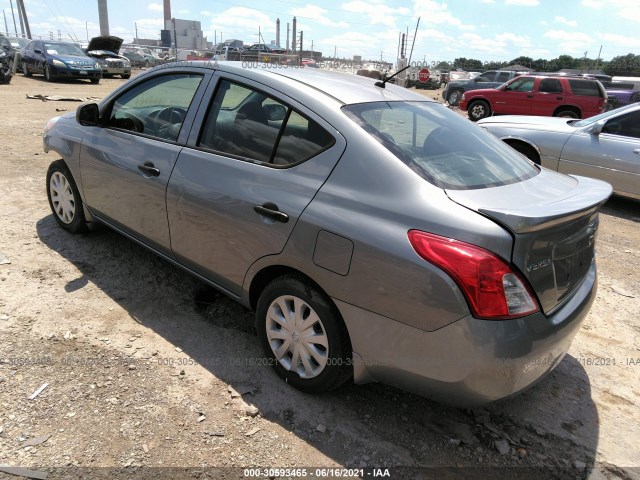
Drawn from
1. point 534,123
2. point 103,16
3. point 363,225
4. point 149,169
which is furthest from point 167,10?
point 363,225

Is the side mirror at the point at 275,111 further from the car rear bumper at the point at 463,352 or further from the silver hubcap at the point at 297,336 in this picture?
the car rear bumper at the point at 463,352

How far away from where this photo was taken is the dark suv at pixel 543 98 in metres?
13.9

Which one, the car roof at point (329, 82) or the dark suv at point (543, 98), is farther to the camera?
the dark suv at point (543, 98)

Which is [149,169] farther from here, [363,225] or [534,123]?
Result: [534,123]

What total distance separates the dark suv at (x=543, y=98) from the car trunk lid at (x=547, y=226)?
535 inches

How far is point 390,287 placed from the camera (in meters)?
2.04

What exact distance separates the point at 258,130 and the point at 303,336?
1.20 metres

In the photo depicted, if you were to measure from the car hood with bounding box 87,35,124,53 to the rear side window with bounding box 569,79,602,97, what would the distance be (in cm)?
2626

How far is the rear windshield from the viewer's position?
2.29 meters

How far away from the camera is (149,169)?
3.13m

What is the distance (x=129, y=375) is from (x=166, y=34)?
79.0 m

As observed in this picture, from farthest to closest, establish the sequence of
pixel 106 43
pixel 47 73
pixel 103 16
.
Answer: pixel 103 16
pixel 106 43
pixel 47 73

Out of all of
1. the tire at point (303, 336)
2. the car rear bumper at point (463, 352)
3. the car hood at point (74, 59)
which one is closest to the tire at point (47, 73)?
the car hood at point (74, 59)

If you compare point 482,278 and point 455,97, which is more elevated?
point 482,278
